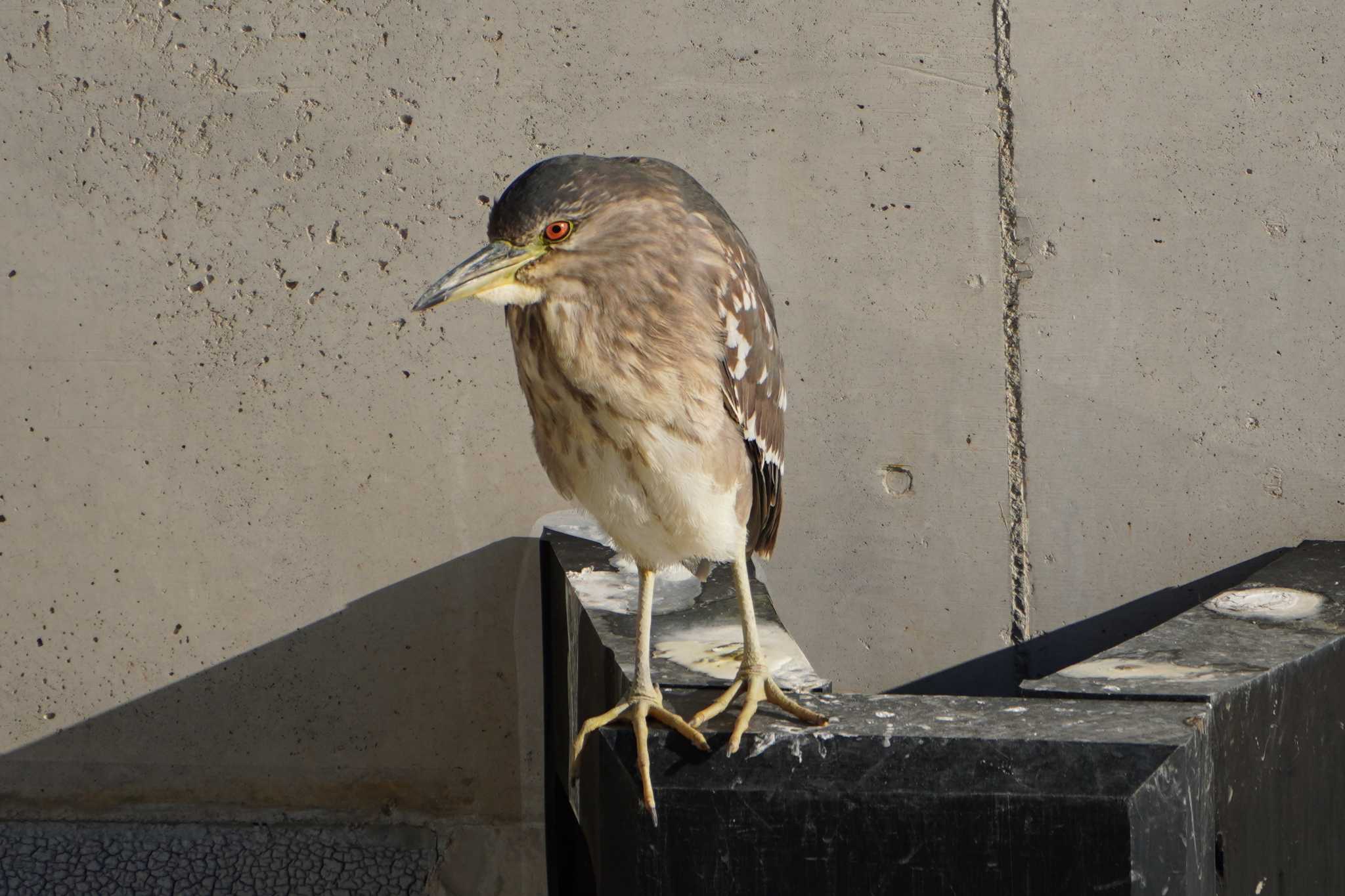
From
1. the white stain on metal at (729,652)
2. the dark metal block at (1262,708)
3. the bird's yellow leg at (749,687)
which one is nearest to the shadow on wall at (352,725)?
the white stain on metal at (729,652)

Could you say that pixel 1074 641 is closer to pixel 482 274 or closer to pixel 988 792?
pixel 988 792

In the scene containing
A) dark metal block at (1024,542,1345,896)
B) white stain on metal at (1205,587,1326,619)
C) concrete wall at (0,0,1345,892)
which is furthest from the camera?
concrete wall at (0,0,1345,892)

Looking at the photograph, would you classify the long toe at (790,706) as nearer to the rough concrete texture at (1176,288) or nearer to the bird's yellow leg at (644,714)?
the bird's yellow leg at (644,714)

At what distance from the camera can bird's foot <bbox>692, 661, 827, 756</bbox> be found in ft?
6.16

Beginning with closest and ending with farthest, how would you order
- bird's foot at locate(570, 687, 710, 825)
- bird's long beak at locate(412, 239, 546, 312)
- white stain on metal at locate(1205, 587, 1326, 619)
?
bird's long beak at locate(412, 239, 546, 312), bird's foot at locate(570, 687, 710, 825), white stain on metal at locate(1205, 587, 1326, 619)

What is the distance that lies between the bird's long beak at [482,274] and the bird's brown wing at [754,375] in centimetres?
33

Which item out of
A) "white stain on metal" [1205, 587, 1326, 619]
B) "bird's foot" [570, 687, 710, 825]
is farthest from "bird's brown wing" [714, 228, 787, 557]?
"white stain on metal" [1205, 587, 1326, 619]

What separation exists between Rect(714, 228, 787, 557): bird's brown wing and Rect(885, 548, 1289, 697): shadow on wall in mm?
1286

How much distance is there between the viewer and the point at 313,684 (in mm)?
3287

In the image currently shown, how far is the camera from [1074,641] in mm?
3295

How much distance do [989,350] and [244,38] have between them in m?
2.09

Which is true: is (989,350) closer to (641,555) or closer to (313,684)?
(641,555)

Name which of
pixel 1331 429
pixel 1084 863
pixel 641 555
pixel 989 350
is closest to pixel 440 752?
pixel 641 555

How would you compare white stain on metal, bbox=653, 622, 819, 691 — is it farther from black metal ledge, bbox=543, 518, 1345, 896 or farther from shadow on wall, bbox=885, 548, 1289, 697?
shadow on wall, bbox=885, 548, 1289, 697
